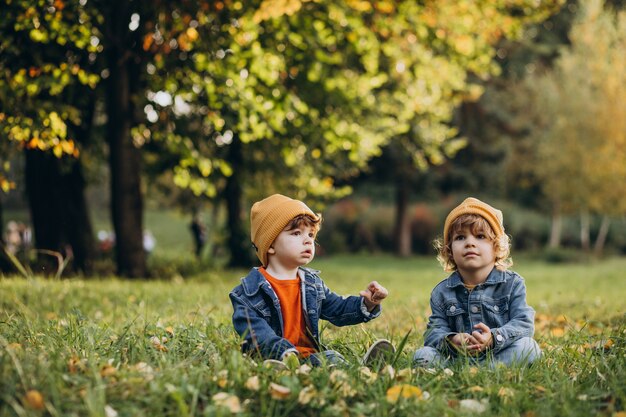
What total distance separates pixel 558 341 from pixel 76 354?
3.08 meters

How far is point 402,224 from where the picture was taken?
28.2m

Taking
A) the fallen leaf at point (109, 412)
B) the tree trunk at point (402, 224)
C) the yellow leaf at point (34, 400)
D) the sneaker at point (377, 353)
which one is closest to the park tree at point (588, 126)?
the tree trunk at point (402, 224)

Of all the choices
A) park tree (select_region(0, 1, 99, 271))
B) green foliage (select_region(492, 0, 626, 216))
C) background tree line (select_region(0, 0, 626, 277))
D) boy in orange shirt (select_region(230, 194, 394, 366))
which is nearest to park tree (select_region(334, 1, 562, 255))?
background tree line (select_region(0, 0, 626, 277))

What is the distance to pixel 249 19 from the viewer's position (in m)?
9.62

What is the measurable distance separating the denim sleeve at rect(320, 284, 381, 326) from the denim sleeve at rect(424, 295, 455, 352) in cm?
40

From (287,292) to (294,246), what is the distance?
280mm

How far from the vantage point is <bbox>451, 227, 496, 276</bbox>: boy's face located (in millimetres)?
4219

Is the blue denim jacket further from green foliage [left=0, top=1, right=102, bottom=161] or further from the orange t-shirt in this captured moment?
green foliage [left=0, top=1, right=102, bottom=161]

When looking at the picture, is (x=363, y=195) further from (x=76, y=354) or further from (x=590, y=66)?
(x=76, y=354)

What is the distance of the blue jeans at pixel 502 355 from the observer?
396cm

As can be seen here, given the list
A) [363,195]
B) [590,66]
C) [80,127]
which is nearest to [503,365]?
[80,127]

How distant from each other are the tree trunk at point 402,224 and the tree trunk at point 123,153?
1694 centimetres

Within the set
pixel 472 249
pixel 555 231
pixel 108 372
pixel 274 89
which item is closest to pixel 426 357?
pixel 472 249

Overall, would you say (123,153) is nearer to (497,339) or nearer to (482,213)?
(482,213)
